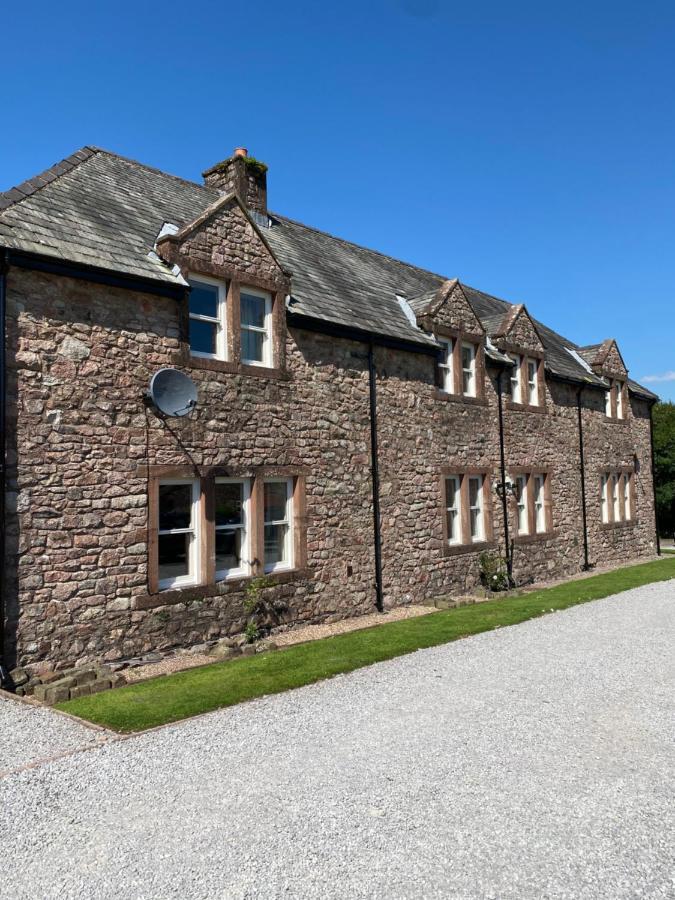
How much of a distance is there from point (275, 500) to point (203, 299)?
389 centimetres

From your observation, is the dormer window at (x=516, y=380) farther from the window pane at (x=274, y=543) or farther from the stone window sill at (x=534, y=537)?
the window pane at (x=274, y=543)

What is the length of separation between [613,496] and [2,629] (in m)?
21.2

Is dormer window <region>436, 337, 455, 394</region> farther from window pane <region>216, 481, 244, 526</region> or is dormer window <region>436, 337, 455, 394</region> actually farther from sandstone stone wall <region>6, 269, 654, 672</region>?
window pane <region>216, 481, 244, 526</region>

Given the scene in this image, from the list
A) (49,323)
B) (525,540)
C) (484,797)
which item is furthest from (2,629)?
(525,540)

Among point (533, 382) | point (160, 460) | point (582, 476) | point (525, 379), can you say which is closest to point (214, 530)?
point (160, 460)

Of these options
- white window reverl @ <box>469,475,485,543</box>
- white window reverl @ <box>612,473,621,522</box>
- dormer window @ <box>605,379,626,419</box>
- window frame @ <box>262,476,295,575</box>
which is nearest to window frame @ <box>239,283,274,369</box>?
window frame @ <box>262,476,295,575</box>

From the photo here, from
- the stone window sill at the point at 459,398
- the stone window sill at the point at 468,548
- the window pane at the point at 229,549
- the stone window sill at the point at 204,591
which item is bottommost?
the stone window sill at the point at 204,591

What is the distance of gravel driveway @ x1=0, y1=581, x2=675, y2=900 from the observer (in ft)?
13.9

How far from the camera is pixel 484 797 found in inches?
211

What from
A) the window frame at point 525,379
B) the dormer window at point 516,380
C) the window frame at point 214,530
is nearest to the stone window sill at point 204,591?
the window frame at point 214,530

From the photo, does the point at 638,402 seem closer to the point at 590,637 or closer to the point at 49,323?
the point at 590,637

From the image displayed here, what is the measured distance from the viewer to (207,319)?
1155 centimetres

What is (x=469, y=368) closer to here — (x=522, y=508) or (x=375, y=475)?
(x=522, y=508)

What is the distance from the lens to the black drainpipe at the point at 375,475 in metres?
14.1
